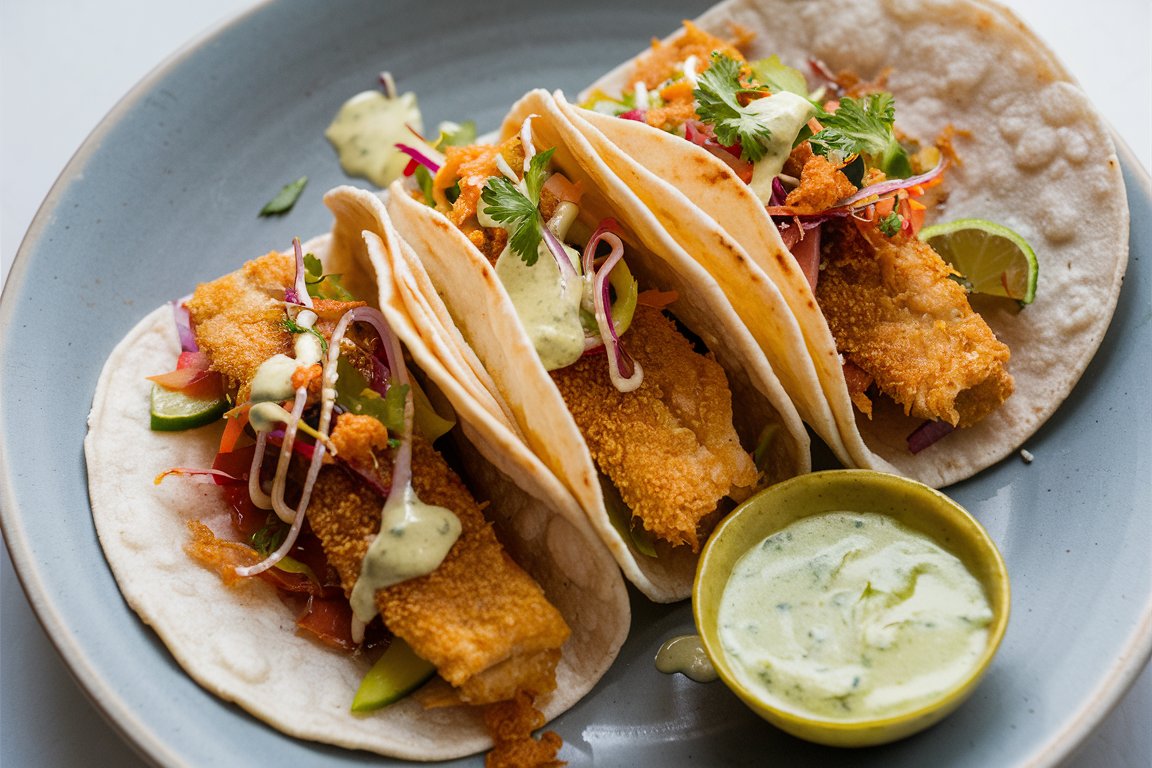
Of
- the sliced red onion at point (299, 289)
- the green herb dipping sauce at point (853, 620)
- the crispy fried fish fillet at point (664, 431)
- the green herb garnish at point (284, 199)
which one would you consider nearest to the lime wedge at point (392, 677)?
the crispy fried fish fillet at point (664, 431)

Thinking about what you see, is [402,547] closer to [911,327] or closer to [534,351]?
[534,351]

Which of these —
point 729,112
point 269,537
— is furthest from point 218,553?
point 729,112

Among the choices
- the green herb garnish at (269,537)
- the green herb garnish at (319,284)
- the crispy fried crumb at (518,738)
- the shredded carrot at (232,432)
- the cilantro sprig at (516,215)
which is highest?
the cilantro sprig at (516,215)

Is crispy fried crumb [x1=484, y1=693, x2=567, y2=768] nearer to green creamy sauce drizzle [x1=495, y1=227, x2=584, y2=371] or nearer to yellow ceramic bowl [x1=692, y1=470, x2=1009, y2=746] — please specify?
yellow ceramic bowl [x1=692, y1=470, x2=1009, y2=746]

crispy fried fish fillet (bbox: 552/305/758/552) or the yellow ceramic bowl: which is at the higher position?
crispy fried fish fillet (bbox: 552/305/758/552)

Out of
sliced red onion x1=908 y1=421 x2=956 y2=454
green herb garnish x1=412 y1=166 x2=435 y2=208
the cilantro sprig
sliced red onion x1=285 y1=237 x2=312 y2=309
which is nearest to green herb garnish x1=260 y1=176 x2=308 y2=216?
green herb garnish x1=412 y1=166 x2=435 y2=208

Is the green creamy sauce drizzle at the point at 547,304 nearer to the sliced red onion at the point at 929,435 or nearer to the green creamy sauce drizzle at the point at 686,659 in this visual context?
the green creamy sauce drizzle at the point at 686,659
